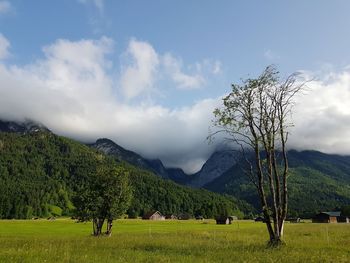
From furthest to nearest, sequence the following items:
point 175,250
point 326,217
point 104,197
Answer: point 326,217
point 104,197
point 175,250

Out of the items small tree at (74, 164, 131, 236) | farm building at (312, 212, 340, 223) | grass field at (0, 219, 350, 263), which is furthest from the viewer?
farm building at (312, 212, 340, 223)

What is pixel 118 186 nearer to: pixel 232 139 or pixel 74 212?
pixel 74 212

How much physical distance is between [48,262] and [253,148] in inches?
834

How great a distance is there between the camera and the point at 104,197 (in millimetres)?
57562

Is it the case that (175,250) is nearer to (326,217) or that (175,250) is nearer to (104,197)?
(104,197)

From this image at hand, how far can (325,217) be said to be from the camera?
7495 inches

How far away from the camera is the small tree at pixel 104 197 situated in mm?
57094

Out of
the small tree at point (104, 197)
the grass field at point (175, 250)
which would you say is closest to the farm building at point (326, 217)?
the small tree at point (104, 197)

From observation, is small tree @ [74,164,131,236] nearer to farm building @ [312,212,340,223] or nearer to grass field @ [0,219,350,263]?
grass field @ [0,219,350,263]

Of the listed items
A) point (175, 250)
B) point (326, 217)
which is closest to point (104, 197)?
point (175, 250)

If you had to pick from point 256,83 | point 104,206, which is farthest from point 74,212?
point 256,83

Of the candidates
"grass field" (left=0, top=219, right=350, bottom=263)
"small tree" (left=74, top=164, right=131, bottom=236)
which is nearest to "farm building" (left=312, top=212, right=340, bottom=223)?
"small tree" (left=74, top=164, right=131, bottom=236)

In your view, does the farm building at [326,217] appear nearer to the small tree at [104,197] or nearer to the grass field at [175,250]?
the small tree at [104,197]

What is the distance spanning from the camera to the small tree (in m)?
57.1
